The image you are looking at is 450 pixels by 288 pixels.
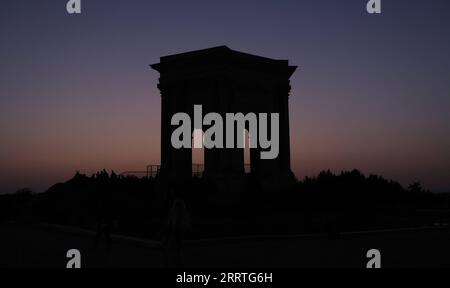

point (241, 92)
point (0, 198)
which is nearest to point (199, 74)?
point (241, 92)

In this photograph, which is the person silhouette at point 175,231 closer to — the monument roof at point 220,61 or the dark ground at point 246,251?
the dark ground at point 246,251

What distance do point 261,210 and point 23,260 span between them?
16143mm

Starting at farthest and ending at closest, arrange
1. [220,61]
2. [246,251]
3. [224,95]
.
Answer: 1. [224,95]
2. [220,61]
3. [246,251]

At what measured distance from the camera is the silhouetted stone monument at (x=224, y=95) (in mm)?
35031

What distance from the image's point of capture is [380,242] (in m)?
18.6

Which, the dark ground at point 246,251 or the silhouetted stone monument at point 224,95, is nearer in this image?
the dark ground at point 246,251

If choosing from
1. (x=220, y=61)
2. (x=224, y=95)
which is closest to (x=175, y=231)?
(x=224, y=95)

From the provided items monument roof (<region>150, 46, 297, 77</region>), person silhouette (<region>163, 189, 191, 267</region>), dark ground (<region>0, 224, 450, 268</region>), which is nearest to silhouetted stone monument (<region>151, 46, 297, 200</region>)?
monument roof (<region>150, 46, 297, 77</region>)

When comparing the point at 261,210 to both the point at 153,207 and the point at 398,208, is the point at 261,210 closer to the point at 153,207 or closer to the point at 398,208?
the point at 153,207

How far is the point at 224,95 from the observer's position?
35.1m

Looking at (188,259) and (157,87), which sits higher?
(157,87)

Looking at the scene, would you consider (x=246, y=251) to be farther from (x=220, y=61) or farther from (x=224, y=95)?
(x=220, y=61)

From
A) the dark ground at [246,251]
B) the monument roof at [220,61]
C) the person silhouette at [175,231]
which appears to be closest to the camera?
the person silhouette at [175,231]

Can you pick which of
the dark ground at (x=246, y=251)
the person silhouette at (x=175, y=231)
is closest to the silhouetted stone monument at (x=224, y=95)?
the dark ground at (x=246, y=251)
